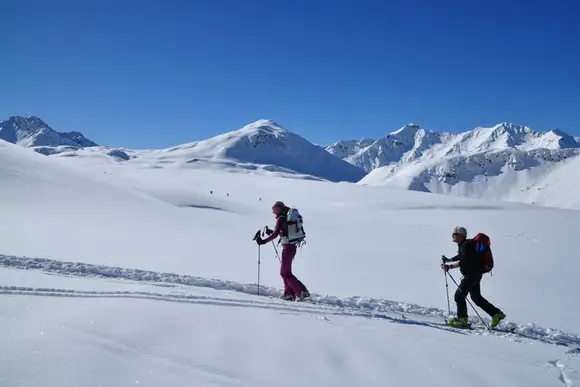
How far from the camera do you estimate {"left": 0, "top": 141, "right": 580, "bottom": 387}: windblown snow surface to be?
4.67 metres

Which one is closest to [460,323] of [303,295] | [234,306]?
[303,295]

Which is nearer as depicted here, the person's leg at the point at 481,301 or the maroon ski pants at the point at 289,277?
the person's leg at the point at 481,301

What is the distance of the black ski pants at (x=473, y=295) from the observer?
8.75 meters

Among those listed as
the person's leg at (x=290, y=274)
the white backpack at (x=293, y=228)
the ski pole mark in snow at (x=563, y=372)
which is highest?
the white backpack at (x=293, y=228)

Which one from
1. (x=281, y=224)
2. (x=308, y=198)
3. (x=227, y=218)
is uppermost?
(x=308, y=198)

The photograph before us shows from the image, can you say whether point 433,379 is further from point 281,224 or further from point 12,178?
point 12,178

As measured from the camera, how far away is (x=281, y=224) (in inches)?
388

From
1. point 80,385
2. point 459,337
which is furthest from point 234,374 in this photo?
point 459,337

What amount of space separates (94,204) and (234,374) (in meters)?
20.6

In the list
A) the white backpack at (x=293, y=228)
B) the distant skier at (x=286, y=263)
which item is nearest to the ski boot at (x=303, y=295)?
the distant skier at (x=286, y=263)

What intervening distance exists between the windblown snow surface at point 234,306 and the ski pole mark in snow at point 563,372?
0.03 metres

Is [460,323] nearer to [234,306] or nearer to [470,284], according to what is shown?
[470,284]

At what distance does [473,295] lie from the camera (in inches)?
348

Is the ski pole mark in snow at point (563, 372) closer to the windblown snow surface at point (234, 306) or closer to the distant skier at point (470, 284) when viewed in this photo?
the windblown snow surface at point (234, 306)
